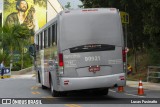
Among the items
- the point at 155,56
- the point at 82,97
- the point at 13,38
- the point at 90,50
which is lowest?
the point at 82,97

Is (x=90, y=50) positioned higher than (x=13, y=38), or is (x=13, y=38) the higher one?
(x=13, y=38)

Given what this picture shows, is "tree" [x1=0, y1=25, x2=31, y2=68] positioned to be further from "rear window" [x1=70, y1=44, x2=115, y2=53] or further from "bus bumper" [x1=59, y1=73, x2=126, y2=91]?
"bus bumper" [x1=59, y1=73, x2=126, y2=91]

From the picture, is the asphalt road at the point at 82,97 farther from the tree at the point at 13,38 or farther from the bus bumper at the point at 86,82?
the tree at the point at 13,38

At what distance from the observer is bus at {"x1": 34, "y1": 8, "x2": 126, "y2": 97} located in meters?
15.5

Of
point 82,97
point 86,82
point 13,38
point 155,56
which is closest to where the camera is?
point 86,82

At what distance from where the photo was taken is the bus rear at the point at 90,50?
15.5 meters

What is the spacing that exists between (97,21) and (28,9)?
113 metres

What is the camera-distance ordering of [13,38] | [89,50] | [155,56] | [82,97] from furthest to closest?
[13,38] → [155,56] → [82,97] → [89,50]

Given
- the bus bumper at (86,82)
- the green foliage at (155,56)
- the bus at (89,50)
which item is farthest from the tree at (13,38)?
the bus bumper at (86,82)

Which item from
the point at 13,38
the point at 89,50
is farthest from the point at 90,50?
the point at 13,38

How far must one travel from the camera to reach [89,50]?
15648mm

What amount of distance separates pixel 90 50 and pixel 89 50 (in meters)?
0.04

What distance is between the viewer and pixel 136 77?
35.6 meters

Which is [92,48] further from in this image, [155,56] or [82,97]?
[155,56]
